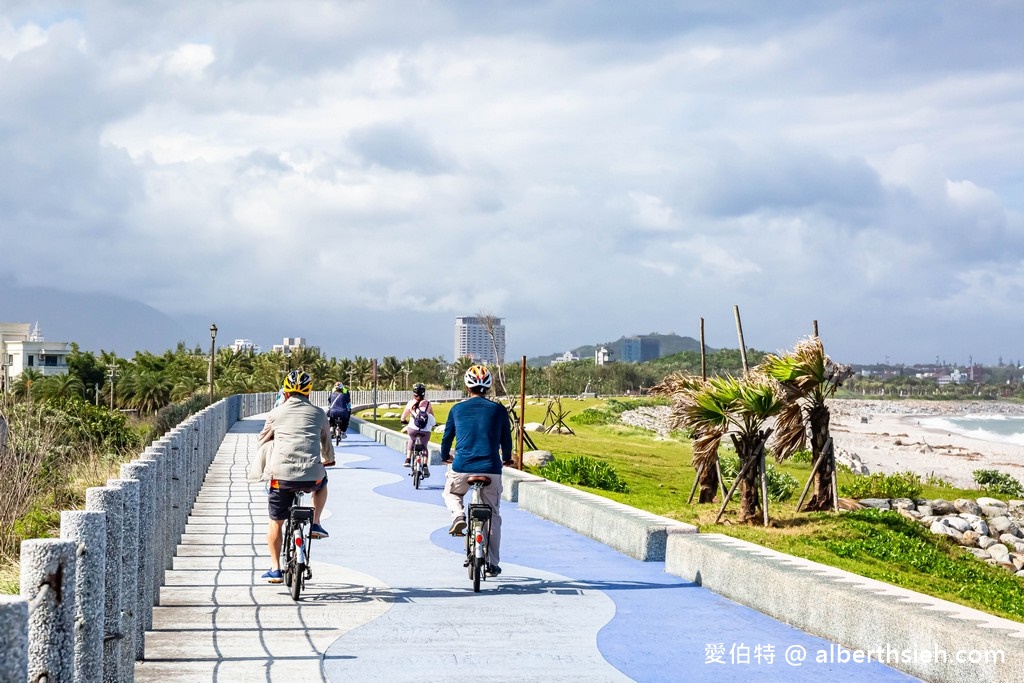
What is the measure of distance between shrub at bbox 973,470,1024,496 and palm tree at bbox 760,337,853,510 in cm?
1484

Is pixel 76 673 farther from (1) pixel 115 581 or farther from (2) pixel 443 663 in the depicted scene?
(2) pixel 443 663

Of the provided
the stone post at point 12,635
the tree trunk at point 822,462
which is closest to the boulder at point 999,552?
the tree trunk at point 822,462

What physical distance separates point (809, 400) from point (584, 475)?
5.70m

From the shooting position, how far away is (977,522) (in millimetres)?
21609

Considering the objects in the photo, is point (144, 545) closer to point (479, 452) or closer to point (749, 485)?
point (479, 452)

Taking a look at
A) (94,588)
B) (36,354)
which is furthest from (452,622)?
(36,354)

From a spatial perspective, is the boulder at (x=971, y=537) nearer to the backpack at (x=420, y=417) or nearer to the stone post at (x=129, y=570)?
the backpack at (x=420, y=417)

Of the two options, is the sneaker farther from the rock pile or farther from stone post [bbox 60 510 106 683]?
the rock pile

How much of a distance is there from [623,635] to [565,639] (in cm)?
45

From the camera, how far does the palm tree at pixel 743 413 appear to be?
14.9 m

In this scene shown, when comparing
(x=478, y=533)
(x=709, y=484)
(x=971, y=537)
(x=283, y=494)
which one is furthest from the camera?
(x=971, y=537)

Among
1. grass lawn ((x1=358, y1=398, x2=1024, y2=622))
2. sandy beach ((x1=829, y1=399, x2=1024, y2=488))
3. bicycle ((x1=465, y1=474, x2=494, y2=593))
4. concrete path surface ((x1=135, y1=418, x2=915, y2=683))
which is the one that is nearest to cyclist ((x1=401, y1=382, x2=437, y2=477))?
grass lawn ((x1=358, y1=398, x2=1024, y2=622))

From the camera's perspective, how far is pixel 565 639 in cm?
811

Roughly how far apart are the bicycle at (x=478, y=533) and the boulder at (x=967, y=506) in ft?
51.9
